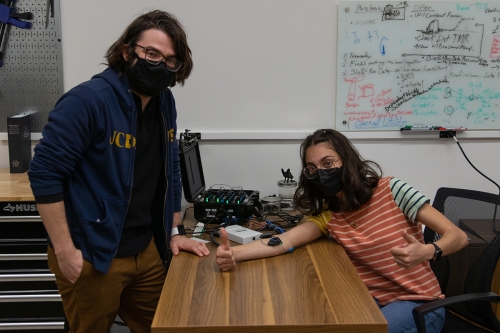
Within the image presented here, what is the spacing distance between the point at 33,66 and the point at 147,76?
1455 millimetres

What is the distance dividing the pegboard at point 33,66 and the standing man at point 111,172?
4.05ft

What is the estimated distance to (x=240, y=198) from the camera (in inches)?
94.6

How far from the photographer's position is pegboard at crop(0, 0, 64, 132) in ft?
8.96

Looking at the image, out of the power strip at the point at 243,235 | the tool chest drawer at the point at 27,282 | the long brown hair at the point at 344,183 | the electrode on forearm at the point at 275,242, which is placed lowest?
the tool chest drawer at the point at 27,282

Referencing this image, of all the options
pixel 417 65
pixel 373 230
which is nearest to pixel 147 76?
pixel 373 230

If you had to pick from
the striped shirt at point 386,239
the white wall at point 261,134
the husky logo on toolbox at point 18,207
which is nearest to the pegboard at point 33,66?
the white wall at point 261,134

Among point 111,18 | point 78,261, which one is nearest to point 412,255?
point 78,261

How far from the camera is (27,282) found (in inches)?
93.8

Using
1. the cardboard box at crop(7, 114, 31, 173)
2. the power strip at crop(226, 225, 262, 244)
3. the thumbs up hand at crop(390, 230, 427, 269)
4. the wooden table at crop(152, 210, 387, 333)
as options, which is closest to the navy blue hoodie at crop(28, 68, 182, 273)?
the wooden table at crop(152, 210, 387, 333)

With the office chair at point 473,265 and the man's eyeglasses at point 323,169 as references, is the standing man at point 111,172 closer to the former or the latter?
the man's eyeglasses at point 323,169

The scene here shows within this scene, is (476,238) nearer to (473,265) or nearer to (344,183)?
(473,265)

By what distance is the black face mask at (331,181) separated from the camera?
1.87 m

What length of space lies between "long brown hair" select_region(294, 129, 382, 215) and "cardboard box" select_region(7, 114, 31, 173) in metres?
1.64

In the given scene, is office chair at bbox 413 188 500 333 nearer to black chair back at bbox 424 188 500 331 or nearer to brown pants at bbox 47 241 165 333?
black chair back at bbox 424 188 500 331
